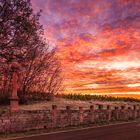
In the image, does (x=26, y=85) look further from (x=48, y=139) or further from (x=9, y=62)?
(x=48, y=139)

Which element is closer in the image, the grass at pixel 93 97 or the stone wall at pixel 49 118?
the stone wall at pixel 49 118

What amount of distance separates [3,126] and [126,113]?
59.8 feet

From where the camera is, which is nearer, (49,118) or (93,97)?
(49,118)

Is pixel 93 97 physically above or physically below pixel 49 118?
above

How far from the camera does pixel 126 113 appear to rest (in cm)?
3462

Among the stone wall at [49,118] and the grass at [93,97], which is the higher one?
the grass at [93,97]

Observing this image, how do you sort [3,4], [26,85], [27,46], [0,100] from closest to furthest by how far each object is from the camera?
[3,4]
[27,46]
[0,100]
[26,85]

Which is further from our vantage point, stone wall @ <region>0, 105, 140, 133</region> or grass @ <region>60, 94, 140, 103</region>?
grass @ <region>60, 94, 140, 103</region>

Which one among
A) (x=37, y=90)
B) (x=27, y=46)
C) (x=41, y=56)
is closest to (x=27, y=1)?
(x=27, y=46)

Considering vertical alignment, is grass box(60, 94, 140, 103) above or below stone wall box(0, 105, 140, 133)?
above

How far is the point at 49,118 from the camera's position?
23188 millimetres

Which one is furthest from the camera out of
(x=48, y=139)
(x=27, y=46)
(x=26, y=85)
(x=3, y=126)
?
(x=26, y=85)

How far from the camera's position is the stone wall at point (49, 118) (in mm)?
20031

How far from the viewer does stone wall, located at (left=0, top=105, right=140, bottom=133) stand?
2003 centimetres
